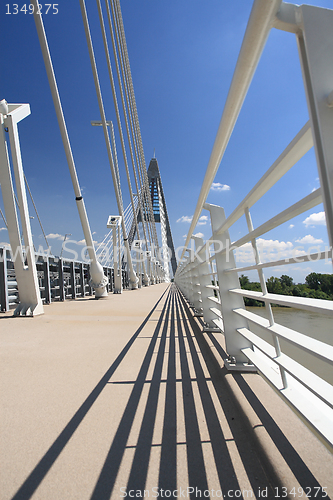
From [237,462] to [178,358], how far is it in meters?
0.87

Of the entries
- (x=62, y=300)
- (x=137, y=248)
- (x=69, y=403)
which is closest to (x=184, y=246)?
(x=69, y=403)

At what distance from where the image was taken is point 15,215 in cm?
356

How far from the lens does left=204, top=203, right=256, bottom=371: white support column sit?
50.6 inches

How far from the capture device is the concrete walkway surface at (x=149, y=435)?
0.60 meters

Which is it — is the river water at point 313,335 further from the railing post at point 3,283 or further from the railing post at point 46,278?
the railing post at point 46,278

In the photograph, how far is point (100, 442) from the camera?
2.52ft

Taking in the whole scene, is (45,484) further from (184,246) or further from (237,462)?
(184,246)

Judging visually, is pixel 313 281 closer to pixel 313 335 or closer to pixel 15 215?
pixel 313 335

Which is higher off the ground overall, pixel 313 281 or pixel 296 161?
pixel 296 161

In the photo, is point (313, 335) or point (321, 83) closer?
point (321, 83)

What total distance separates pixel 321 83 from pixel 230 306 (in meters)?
1.05

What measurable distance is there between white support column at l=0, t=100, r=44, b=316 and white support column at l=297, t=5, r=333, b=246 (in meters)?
3.79

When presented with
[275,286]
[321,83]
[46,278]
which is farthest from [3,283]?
[321,83]

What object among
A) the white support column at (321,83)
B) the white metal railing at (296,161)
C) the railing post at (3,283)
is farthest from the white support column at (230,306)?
the railing post at (3,283)
